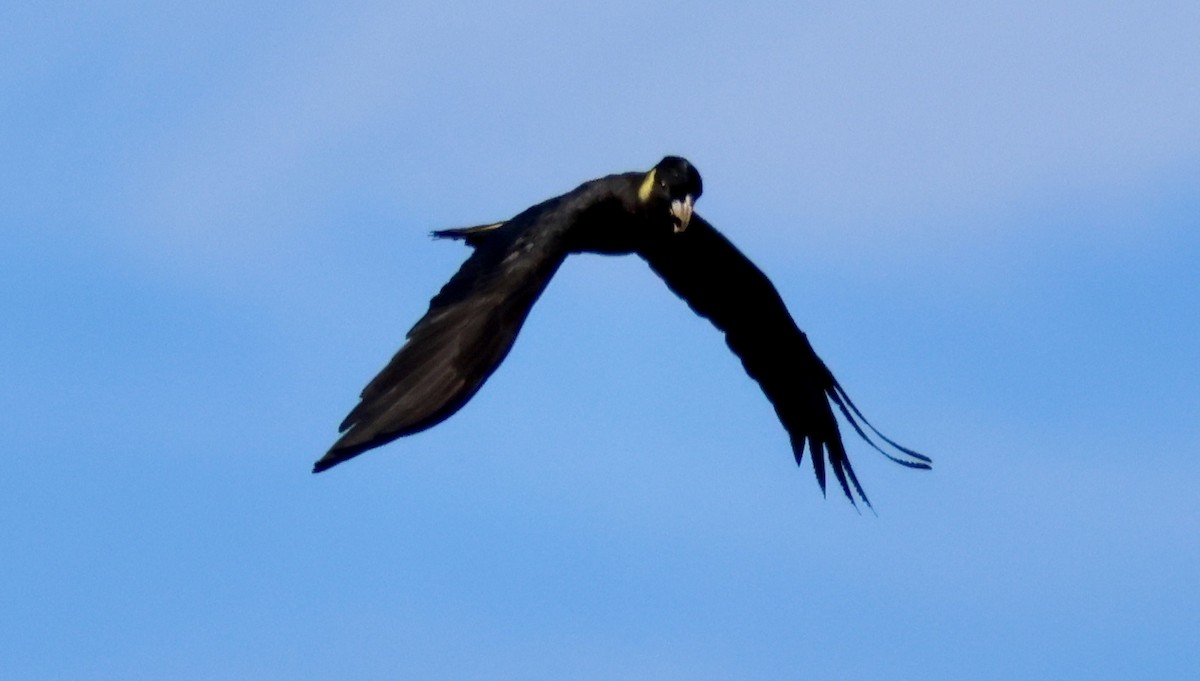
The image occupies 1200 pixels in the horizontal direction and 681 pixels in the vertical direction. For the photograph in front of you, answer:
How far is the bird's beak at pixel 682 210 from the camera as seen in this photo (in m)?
14.6

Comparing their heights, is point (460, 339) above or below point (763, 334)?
below

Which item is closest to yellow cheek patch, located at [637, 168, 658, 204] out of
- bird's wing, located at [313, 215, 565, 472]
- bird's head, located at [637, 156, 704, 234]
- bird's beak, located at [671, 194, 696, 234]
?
bird's head, located at [637, 156, 704, 234]

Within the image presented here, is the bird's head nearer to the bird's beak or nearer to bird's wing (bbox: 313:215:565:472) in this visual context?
the bird's beak

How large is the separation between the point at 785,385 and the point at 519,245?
3805 millimetres

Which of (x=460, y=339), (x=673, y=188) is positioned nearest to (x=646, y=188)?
(x=673, y=188)

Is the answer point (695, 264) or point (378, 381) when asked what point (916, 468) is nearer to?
point (695, 264)

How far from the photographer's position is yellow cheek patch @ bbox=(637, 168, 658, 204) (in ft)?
48.2

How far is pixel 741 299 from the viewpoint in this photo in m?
16.2

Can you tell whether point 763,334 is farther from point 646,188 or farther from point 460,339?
point 460,339

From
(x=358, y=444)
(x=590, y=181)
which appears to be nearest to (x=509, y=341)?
(x=358, y=444)

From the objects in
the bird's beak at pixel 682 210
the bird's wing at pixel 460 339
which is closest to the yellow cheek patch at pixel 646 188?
the bird's beak at pixel 682 210

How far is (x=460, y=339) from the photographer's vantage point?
1256 centimetres

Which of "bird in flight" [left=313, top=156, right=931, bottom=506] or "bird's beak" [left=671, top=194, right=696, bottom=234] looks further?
"bird's beak" [left=671, top=194, right=696, bottom=234]

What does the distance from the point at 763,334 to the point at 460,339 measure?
4.27 m
